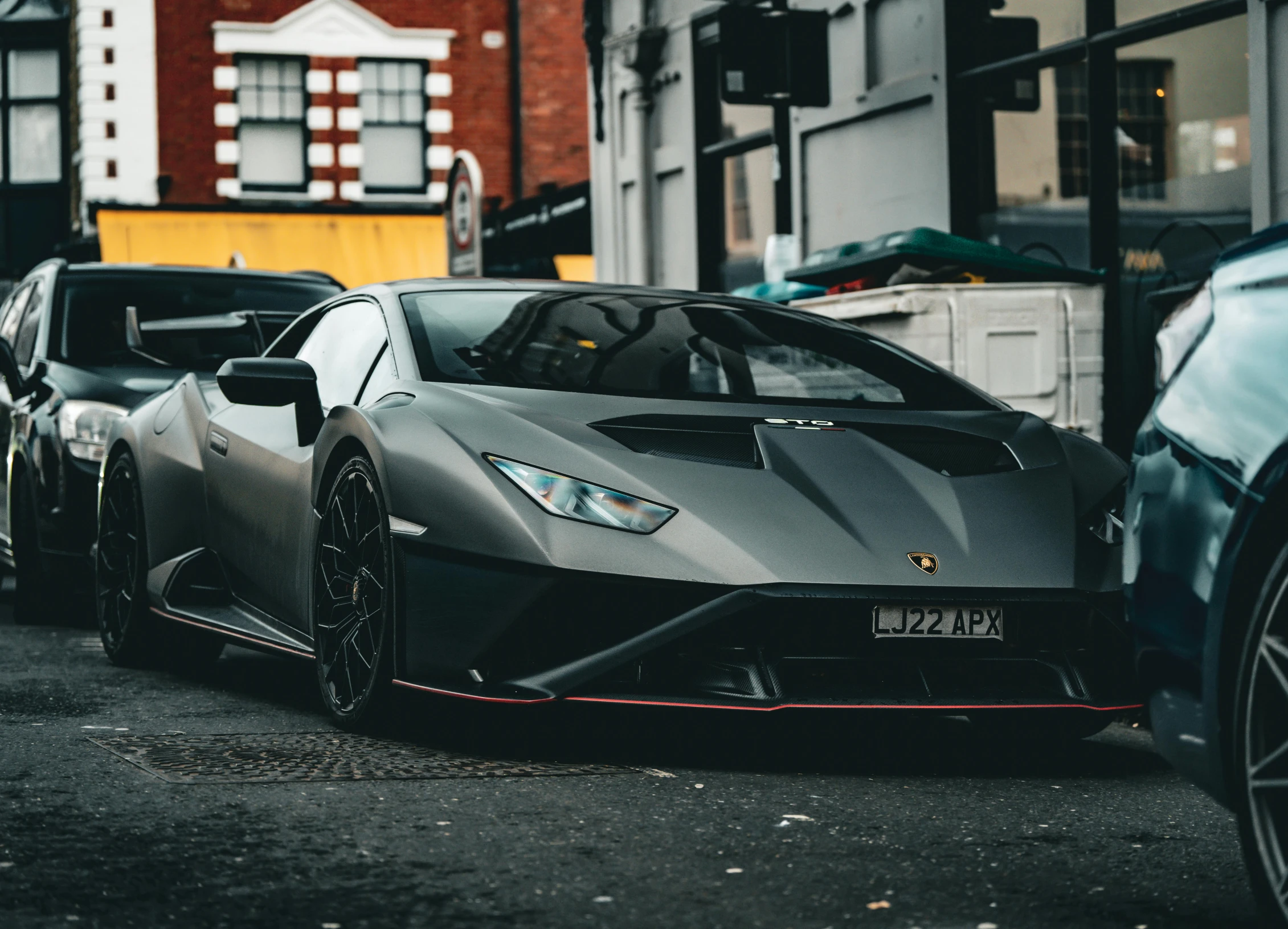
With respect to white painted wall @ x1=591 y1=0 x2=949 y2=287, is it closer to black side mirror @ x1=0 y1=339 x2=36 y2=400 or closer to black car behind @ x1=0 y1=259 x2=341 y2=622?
black car behind @ x1=0 y1=259 x2=341 y2=622

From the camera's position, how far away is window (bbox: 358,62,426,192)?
101 feet

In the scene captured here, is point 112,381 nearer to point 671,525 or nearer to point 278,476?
point 278,476

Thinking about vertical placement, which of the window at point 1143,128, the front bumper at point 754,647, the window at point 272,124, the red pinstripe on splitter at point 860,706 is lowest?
the red pinstripe on splitter at point 860,706

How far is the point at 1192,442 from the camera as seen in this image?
3537mm

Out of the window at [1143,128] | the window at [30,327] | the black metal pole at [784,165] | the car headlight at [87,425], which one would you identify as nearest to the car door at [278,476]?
the car headlight at [87,425]

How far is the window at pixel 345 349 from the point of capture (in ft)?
20.4

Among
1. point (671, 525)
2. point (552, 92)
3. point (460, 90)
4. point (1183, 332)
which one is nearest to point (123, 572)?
point (671, 525)

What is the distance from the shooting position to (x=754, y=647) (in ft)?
16.4

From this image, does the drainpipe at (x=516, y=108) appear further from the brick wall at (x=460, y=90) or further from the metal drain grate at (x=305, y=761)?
the metal drain grate at (x=305, y=761)

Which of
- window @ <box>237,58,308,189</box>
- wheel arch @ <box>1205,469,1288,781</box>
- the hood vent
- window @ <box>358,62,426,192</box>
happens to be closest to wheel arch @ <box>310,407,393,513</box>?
the hood vent

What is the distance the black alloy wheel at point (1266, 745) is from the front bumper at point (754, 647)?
1.63 m

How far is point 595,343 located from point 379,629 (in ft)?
3.80

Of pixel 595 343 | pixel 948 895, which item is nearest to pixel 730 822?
pixel 948 895

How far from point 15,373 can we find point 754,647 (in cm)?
582
